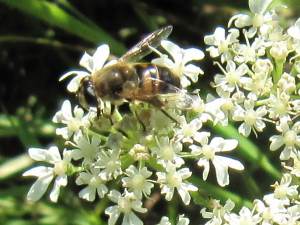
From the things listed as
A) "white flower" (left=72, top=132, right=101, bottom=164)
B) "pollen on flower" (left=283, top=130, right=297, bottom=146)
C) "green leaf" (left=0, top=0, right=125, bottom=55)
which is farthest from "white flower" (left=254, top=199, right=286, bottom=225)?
"green leaf" (left=0, top=0, right=125, bottom=55)

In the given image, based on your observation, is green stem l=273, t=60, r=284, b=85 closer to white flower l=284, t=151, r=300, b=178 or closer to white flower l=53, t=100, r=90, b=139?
white flower l=284, t=151, r=300, b=178

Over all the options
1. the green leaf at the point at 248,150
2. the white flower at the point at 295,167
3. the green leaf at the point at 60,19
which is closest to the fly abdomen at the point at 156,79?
the white flower at the point at 295,167

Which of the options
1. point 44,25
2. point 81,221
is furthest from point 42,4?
point 81,221

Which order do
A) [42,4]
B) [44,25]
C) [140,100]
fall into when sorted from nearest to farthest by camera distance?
[140,100] → [42,4] → [44,25]

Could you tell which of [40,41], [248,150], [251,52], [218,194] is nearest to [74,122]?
[218,194]

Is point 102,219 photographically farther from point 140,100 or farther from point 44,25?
point 140,100

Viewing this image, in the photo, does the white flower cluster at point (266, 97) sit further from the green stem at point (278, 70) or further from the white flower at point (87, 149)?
the white flower at point (87, 149)
